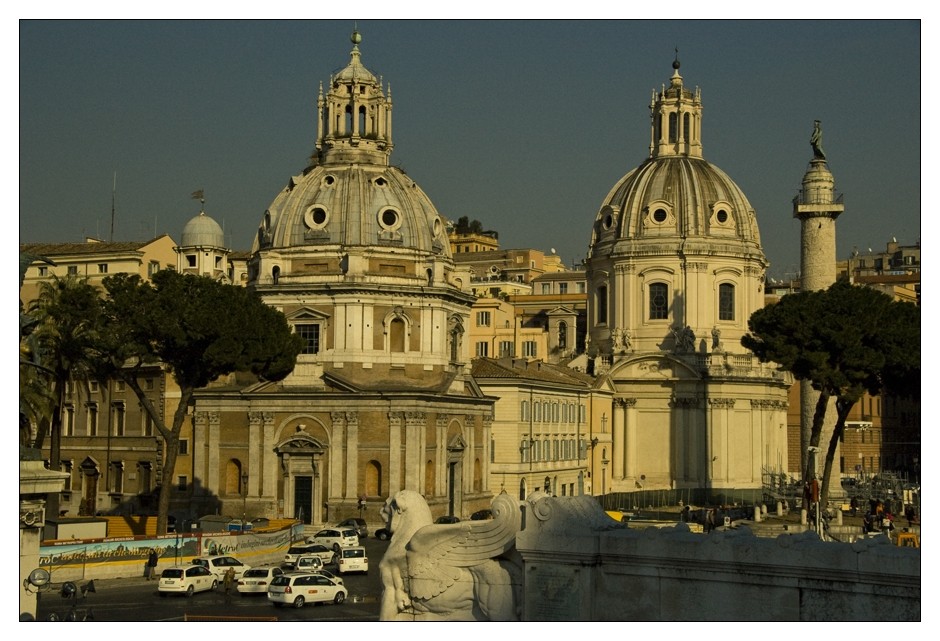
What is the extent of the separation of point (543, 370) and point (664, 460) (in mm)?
11807

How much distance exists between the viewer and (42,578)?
78.9ft

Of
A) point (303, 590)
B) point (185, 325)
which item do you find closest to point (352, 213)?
point (185, 325)

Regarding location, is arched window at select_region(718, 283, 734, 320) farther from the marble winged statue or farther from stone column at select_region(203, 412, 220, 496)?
the marble winged statue

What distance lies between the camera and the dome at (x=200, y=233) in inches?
3477

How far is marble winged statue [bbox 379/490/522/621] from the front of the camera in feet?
80.6

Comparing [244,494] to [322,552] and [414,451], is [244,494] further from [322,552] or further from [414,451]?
[322,552]

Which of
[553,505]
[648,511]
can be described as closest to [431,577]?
[553,505]

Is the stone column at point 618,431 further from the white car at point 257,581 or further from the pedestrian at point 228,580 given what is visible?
the white car at point 257,581

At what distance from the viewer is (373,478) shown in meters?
69.8

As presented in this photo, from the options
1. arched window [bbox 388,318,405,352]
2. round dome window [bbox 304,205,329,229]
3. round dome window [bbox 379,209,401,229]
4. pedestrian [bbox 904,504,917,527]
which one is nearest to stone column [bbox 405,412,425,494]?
arched window [bbox 388,318,405,352]

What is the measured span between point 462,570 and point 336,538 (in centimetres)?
3238

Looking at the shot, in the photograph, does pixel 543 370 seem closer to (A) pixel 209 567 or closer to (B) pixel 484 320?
(B) pixel 484 320

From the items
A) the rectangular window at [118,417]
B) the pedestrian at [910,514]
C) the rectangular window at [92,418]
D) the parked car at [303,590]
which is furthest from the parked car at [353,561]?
the rectangular window at [92,418]

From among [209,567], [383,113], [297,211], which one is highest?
[383,113]
